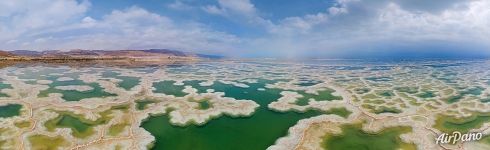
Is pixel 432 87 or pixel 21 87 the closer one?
pixel 21 87

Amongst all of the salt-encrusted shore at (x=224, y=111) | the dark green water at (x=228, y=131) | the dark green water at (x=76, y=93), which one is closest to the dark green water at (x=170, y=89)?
the salt-encrusted shore at (x=224, y=111)

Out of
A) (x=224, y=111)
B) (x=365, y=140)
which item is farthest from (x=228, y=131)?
(x=365, y=140)

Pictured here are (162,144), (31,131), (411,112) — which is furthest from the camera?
(411,112)

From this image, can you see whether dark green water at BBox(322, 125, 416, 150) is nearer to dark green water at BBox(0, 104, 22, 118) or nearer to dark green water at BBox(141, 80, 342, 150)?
dark green water at BBox(141, 80, 342, 150)

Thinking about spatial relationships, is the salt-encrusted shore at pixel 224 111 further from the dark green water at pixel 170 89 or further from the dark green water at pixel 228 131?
the dark green water at pixel 170 89

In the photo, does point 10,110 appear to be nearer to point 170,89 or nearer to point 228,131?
point 170,89

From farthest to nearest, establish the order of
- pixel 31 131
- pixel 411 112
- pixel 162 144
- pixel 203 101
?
1. pixel 203 101
2. pixel 411 112
3. pixel 31 131
4. pixel 162 144

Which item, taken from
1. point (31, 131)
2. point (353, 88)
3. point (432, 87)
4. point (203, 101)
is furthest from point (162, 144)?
point (432, 87)

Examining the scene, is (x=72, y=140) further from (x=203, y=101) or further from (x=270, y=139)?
(x=203, y=101)
